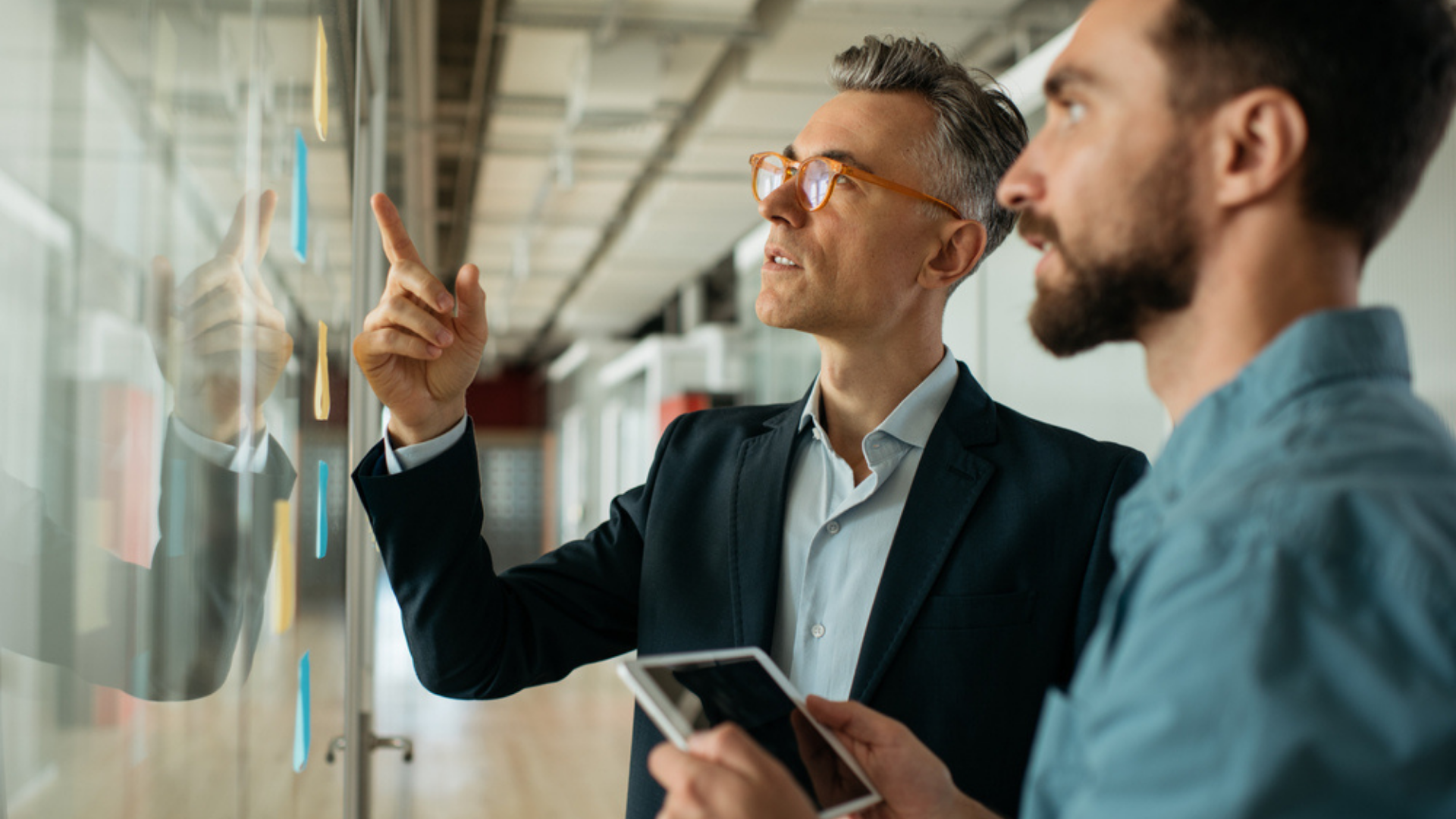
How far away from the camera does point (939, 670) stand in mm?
1396

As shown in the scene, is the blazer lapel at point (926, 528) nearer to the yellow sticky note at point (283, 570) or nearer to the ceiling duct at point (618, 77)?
the yellow sticky note at point (283, 570)

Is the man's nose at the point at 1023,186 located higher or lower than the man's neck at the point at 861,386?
higher

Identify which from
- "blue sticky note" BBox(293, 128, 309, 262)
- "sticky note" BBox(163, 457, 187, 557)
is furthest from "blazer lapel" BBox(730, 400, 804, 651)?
"sticky note" BBox(163, 457, 187, 557)

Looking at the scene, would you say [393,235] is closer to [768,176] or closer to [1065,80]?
[768,176]

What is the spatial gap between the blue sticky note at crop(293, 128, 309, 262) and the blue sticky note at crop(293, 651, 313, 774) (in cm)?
59

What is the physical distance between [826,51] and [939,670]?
15.4 ft

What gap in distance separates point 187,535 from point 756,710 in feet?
1.64

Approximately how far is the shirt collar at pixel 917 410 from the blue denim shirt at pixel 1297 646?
0.89 meters

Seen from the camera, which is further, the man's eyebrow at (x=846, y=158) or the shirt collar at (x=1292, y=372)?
the man's eyebrow at (x=846, y=158)

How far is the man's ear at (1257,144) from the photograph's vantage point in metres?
0.83

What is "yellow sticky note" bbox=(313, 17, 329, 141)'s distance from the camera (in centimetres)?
154

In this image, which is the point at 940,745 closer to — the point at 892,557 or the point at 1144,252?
the point at 892,557

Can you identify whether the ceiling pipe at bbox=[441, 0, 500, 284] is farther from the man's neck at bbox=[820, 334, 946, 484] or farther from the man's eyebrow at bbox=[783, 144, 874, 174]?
the man's neck at bbox=[820, 334, 946, 484]

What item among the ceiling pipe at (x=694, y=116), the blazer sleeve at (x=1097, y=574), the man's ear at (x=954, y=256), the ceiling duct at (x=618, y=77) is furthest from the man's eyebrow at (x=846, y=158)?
the ceiling duct at (x=618, y=77)
